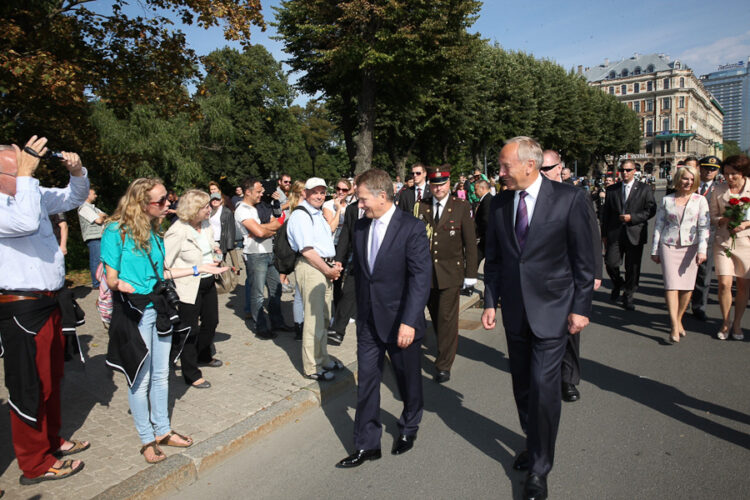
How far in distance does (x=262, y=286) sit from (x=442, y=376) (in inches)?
120

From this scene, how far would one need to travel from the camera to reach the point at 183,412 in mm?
4562

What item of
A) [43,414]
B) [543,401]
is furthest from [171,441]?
[543,401]

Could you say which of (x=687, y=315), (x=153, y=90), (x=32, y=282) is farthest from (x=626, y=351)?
(x=153, y=90)

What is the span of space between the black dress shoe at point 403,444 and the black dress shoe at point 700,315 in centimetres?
553

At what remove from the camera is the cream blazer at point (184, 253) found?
4.71m

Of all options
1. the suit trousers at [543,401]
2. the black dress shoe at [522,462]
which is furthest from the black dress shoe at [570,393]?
A: the suit trousers at [543,401]

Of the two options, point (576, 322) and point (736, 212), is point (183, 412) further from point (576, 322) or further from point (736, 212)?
point (736, 212)

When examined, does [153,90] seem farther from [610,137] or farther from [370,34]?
[610,137]

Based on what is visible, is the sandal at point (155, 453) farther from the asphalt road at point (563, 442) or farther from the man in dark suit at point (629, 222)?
the man in dark suit at point (629, 222)

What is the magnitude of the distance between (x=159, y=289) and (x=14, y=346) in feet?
3.11

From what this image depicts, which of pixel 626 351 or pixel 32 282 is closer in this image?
pixel 32 282

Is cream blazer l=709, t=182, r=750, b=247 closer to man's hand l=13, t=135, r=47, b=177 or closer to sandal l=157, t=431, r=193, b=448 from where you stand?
sandal l=157, t=431, r=193, b=448

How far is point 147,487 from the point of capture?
133 inches

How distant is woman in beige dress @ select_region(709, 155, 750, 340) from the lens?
6.23 meters
